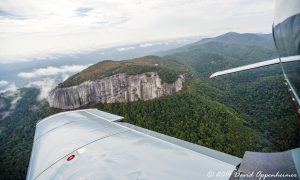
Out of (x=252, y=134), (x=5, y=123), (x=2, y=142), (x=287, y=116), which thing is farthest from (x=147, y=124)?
(x=5, y=123)

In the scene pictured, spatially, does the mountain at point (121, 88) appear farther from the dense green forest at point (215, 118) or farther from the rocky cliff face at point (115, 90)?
the dense green forest at point (215, 118)

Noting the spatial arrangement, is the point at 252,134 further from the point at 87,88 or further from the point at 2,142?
the point at 2,142

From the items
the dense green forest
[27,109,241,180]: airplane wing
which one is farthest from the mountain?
[27,109,241,180]: airplane wing

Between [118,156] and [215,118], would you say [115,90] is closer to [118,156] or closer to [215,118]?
[215,118]

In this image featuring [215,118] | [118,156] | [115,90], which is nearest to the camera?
[118,156]

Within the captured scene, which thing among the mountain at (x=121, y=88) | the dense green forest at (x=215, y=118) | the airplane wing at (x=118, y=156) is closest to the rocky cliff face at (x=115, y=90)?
the mountain at (x=121, y=88)

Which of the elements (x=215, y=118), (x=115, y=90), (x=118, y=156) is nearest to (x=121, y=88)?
(x=115, y=90)
